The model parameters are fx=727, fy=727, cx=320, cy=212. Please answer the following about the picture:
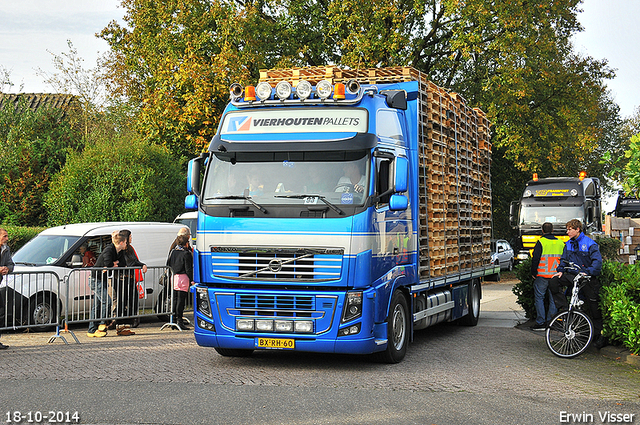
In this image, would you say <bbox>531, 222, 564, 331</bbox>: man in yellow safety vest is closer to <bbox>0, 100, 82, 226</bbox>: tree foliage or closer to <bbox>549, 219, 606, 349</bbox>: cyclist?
<bbox>549, 219, 606, 349</bbox>: cyclist

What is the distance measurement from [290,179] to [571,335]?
4668 mm

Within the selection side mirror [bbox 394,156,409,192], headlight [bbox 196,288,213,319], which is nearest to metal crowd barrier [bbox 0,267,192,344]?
headlight [bbox 196,288,213,319]

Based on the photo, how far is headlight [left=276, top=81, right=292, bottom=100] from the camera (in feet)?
31.5

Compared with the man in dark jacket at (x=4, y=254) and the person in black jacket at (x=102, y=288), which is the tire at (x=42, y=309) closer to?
the person in black jacket at (x=102, y=288)

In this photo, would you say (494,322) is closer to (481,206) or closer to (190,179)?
(481,206)

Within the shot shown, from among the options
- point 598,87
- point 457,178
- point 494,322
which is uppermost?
point 598,87

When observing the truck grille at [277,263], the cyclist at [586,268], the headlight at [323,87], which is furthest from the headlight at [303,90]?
the cyclist at [586,268]

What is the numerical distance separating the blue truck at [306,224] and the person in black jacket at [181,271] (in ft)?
11.6

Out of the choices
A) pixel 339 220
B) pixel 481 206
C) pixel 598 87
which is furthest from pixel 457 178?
pixel 598 87

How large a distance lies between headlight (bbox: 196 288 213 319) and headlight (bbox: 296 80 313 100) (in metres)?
2.81

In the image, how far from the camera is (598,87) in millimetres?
29562

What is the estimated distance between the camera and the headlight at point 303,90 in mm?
9500

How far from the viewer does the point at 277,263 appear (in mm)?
8930

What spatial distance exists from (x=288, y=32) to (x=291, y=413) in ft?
74.5
